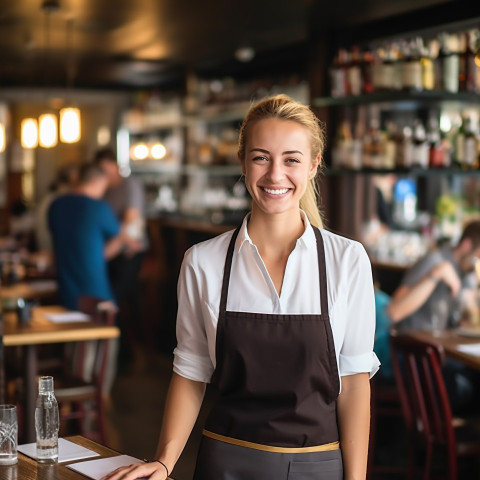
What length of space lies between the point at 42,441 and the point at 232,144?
293 inches

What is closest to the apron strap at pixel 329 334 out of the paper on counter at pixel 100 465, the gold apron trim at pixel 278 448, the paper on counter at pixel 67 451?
the gold apron trim at pixel 278 448

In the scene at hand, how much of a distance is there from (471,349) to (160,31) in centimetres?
456

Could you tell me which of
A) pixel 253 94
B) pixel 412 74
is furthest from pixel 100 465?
pixel 412 74

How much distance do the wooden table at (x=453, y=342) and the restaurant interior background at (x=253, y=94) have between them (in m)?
1.05

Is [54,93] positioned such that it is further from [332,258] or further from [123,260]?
[332,258]

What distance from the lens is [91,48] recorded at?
8.84 meters

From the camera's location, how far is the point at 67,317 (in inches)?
203

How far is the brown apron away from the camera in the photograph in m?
2.12

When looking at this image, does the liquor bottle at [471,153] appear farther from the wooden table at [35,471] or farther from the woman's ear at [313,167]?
the wooden table at [35,471]

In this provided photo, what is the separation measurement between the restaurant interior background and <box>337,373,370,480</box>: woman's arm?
1449 millimetres

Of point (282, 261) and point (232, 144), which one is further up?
point (232, 144)

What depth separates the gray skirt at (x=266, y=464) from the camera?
2.12m

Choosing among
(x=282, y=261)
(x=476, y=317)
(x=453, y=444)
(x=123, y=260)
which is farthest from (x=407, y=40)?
(x=282, y=261)

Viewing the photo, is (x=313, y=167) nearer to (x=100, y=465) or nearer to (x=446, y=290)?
(x=100, y=465)
